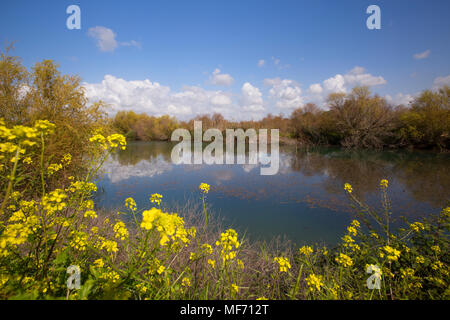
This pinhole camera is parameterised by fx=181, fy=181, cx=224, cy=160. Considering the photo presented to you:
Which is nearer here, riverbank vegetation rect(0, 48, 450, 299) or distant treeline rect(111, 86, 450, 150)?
riverbank vegetation rect(0, 48, 450, 299)

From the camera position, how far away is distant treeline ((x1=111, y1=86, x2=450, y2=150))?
18828 mm

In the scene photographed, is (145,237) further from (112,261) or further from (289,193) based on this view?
(289,193)

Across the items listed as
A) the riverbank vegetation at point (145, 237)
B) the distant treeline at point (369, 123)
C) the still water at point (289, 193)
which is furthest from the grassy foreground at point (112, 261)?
the distant treeline at point (369, 123)

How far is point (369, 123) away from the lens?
74.7 ft

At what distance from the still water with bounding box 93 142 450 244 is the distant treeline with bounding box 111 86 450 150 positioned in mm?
5486

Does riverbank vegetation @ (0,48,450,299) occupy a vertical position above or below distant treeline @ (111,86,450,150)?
below

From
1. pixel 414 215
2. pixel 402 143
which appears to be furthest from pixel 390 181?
pixel 402 143

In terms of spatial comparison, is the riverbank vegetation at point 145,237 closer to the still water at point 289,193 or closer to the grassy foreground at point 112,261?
the grassy foreground at point 112,261

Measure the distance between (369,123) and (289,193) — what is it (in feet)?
72.6

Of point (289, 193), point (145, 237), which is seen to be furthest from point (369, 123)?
point (145, 237)

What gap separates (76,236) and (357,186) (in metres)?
10.3

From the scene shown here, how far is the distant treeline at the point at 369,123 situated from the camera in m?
18.8

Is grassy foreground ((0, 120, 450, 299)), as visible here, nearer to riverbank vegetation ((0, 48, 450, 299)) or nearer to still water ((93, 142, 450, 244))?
riverbank vegetation ((0, 48, 450, 299))

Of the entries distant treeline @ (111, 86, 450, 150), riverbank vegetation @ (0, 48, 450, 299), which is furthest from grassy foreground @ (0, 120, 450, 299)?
distant treeline @ (111, 86, 450, 150)
